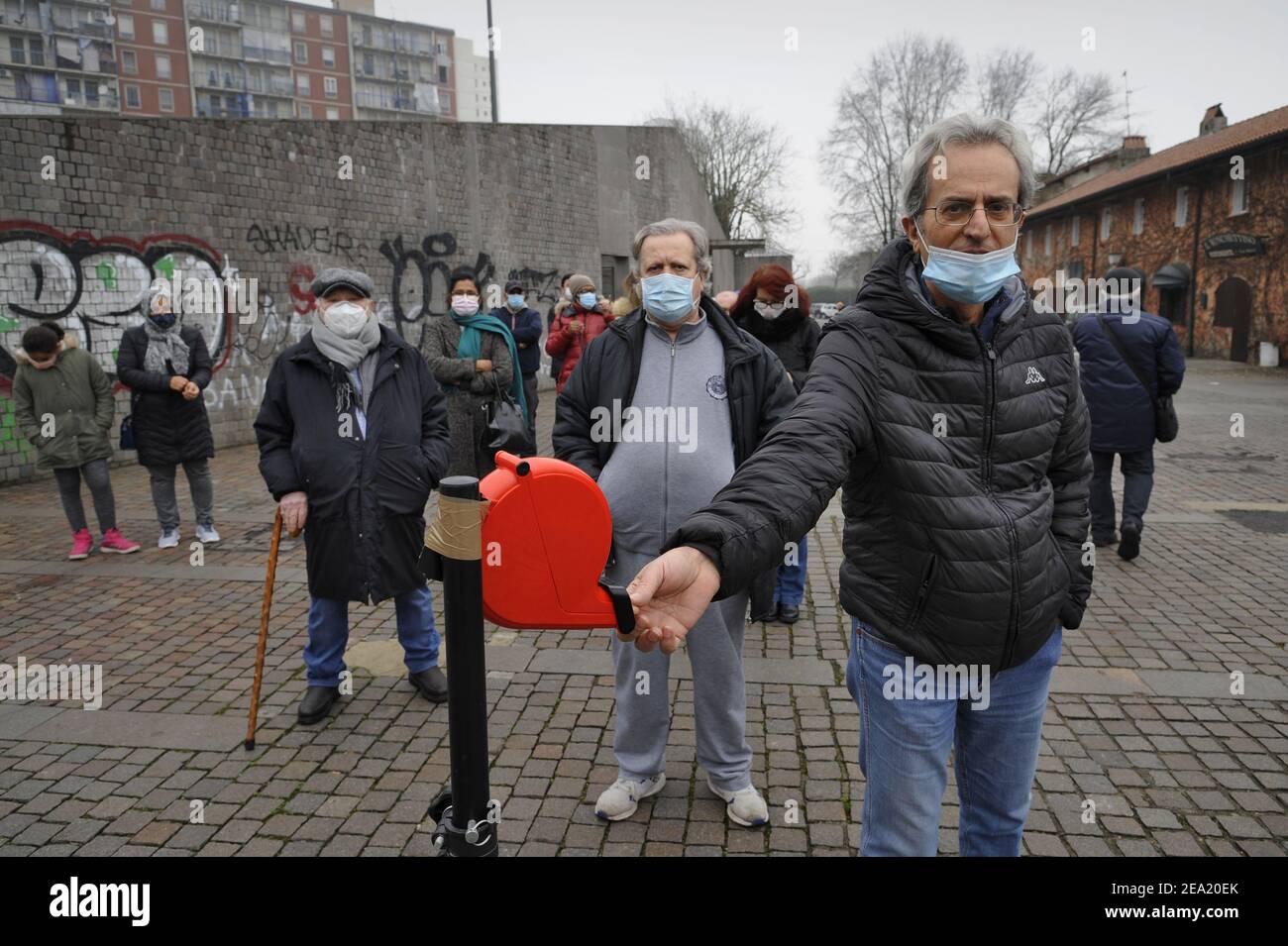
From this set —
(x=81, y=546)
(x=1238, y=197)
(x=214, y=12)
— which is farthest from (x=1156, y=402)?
(x=214, y=12)

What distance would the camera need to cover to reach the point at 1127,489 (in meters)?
7.46

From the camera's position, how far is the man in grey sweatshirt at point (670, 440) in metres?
3.43

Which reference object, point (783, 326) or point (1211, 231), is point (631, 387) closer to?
point (783, 326)

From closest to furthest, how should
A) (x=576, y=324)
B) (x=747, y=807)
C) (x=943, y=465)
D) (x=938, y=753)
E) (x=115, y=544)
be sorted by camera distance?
(x=943, y=465) < (x=938, y=753) < (x=747, y=807) < (x=115, y=544) < (x=576, y=324)

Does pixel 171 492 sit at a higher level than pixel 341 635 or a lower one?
higher

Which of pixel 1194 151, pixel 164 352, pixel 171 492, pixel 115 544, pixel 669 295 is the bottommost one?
pixel 115 544

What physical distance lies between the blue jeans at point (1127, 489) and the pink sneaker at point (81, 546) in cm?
842

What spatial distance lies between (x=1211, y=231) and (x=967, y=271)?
116 ft

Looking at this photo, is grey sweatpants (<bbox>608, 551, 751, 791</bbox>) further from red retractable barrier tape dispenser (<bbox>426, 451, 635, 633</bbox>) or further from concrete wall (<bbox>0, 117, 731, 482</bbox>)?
concrete wall (<bbox>0, 117, 731, 482</bbox>)

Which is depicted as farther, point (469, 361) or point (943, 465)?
point (469, 361)

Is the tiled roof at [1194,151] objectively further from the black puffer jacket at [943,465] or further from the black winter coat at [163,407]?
the black puffer jacket at [943,465]

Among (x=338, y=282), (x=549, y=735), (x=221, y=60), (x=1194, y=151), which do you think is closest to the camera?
(x=549, y=735)

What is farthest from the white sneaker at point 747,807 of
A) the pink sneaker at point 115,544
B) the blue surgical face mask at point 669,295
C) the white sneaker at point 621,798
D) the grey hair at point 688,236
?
the pink sneaker at point 115,544

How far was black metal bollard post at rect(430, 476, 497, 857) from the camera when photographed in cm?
A: 152
